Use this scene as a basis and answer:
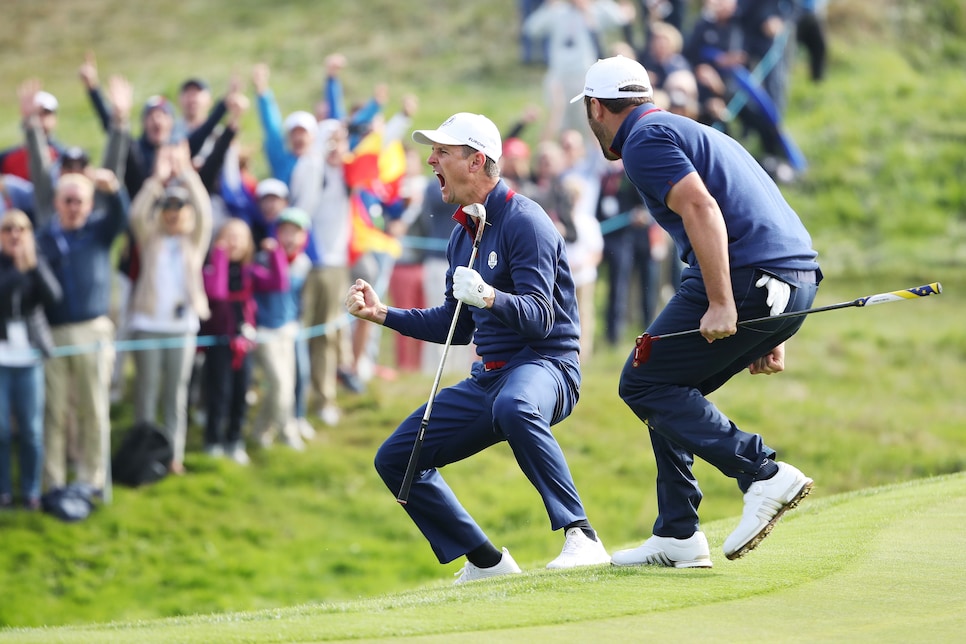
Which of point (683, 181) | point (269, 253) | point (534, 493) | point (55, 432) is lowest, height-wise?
point (534, 493)

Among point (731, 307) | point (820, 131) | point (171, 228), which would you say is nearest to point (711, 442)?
Answer: point (731, 307)

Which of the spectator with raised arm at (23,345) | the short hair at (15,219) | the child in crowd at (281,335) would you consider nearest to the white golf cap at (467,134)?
the short hair at (15,219)

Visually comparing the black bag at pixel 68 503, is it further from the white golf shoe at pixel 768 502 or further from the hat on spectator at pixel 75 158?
the white golf shoe at pixel 768 502

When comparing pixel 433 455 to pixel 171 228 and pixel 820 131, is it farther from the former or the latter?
pixel 820 131

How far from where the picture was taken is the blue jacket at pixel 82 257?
1362cm

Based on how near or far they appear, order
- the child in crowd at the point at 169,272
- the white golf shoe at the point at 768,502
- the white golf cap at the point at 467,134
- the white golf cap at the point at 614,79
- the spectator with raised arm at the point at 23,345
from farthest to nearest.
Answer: the child in crowd at the point at 169,272 < the spectator with raised arm at the point at 23,345 < the white golf cap at the point at 467,134 < the white golf cap at the point at 614,79 < the white golf shoe at the point at 768,502

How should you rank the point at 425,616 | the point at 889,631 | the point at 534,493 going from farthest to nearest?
the point at 534,493 → the point at 425,616 → the point at 889,631

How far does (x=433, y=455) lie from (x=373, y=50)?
25989 mm

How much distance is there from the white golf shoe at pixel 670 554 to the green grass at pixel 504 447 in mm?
156

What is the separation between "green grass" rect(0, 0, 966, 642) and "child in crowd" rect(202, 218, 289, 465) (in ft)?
2.35

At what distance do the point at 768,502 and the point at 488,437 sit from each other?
5.30 feet

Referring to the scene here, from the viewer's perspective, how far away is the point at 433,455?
321 inches

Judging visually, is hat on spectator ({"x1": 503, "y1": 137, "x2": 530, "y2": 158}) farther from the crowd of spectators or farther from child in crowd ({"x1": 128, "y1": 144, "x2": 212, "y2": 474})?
child in crowd ({"x1": 128, "y1": 144, "x2": 212, "y2": 474})

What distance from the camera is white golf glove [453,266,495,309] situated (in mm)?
7301
